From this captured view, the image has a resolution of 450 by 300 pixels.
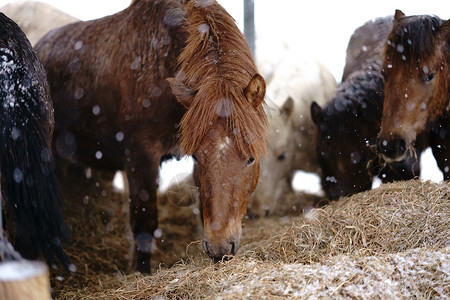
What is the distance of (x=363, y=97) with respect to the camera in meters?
4.03

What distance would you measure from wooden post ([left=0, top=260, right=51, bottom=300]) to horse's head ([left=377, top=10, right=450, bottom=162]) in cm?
277

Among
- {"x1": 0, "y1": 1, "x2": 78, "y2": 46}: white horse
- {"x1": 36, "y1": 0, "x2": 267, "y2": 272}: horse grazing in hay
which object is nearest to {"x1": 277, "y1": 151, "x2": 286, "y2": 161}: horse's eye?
{"x1": 36, "y1": 0, "x2": 267, "y2": 272}: horse grazing in hay

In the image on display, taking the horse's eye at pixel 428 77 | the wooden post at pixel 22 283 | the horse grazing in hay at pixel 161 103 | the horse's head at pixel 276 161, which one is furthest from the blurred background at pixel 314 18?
the wooden post at pixel 22 283

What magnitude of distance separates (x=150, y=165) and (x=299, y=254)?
1299 mm

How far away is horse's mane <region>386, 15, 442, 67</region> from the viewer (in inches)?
130

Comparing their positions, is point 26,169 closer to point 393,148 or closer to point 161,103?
point 161,103

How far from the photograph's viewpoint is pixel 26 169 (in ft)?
7.31

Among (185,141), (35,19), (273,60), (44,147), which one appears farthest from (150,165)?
(273,60)

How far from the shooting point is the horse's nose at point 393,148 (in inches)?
128

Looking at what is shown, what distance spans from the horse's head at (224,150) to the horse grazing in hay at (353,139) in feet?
5.35

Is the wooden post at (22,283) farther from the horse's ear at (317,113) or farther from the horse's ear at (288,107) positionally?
the horse's ear at (288,107)

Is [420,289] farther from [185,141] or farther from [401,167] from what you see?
[401,167]

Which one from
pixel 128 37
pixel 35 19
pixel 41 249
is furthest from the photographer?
pixel 35 19

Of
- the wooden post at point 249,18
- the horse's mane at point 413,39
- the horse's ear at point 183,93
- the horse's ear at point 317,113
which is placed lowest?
the horse's ear at point 317,113
